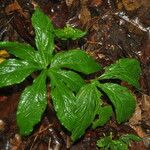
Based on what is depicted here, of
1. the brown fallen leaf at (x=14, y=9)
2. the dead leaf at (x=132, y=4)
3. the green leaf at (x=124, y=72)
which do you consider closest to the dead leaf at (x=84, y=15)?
the dead leaf at (x=132, y=4)

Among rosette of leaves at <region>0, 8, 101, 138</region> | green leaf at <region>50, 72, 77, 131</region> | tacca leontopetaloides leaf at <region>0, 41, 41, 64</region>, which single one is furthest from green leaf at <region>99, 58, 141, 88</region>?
tacca leontopetaloides leaf at <region>0, 41, 41, 64</region>

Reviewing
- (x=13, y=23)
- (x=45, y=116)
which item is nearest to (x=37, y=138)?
(x=45, y=116)

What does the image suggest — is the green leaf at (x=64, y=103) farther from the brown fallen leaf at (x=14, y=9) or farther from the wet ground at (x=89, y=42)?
the brown fallen leaf at (x=14, y=9)

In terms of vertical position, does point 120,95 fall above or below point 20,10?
below

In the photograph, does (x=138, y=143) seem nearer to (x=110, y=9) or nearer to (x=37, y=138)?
(x=37, y=138)

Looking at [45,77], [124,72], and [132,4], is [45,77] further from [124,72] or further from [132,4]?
[132,4]

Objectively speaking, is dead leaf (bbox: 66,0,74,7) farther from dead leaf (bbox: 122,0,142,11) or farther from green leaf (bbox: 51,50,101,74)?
green leaf (bbox: 51,50,101,74)
